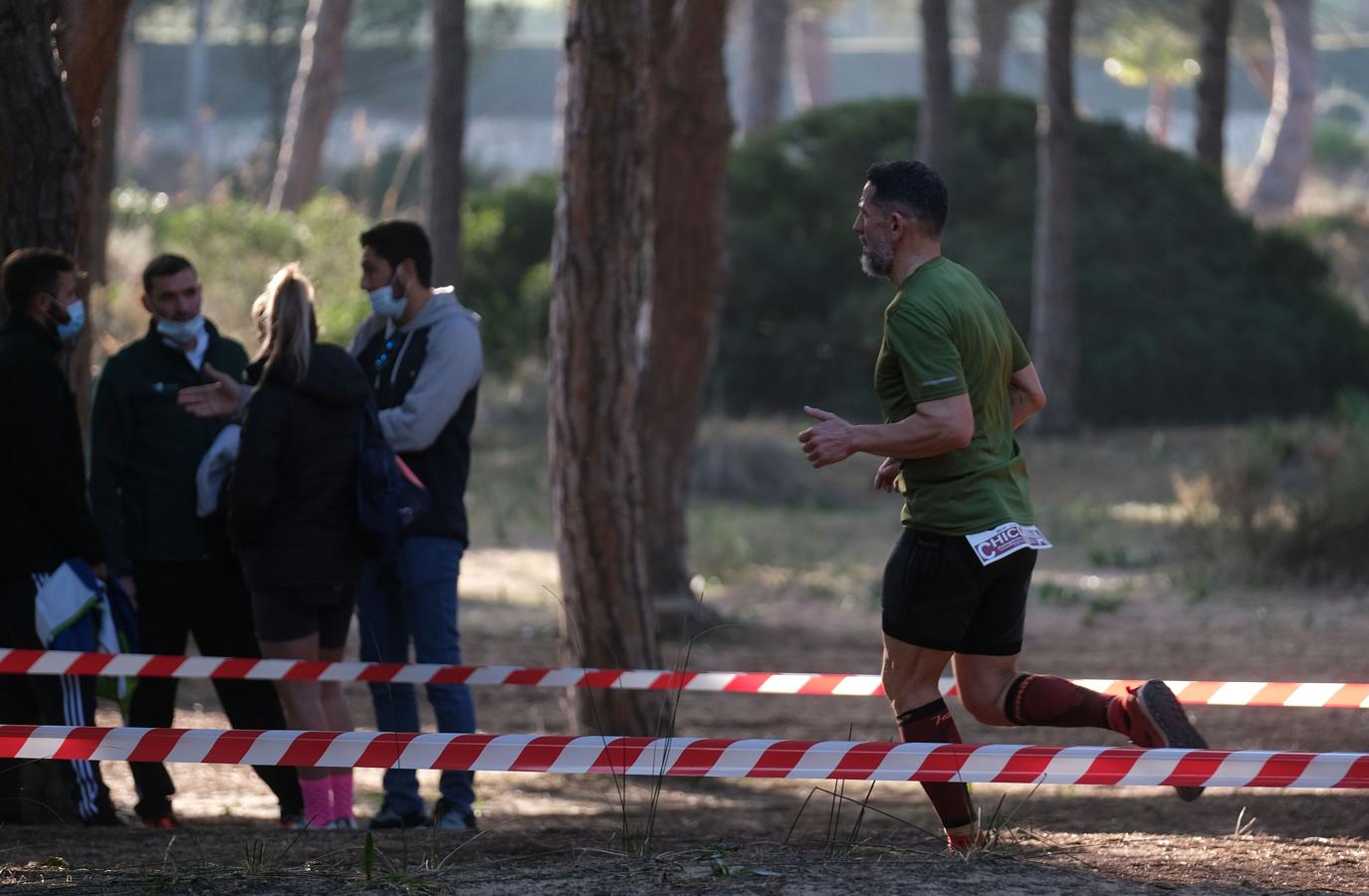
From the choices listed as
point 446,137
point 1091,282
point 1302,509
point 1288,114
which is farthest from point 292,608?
point 1288,114

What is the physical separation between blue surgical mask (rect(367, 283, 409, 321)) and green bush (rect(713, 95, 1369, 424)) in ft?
50.9

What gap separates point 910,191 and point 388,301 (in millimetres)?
2352

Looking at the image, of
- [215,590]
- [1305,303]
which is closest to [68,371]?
[215,590]

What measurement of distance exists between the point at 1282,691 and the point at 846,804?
274cm

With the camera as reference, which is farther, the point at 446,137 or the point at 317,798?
the point at 446,137

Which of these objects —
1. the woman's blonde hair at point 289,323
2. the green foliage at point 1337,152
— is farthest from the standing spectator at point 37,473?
the green foliage at point 1337,152

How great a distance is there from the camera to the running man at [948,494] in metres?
4.96

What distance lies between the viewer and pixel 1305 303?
23812mm

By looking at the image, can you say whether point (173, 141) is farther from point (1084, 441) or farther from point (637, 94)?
point (637, 94)

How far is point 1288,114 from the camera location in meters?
37.0

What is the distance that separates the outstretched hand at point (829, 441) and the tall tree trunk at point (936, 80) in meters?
17.4

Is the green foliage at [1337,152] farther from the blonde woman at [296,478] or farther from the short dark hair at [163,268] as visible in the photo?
the blonde woman at [296,478]

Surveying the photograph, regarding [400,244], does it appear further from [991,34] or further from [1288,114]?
[991,34]

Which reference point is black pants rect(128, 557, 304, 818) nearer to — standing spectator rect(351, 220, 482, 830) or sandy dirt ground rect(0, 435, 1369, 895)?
sandy dirt ground rect(0, 435, 1369, 895)
